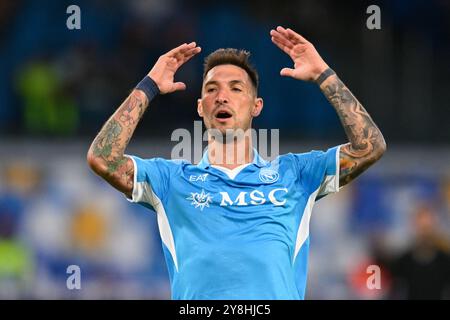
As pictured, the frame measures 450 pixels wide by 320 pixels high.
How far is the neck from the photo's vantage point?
6180 mm

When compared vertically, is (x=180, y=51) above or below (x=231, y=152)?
above

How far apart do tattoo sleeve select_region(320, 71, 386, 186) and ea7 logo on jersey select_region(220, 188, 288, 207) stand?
373 mm

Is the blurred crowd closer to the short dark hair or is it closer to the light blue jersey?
the short dark hair

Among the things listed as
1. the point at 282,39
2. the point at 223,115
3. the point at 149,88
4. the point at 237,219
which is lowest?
the point at 237,219

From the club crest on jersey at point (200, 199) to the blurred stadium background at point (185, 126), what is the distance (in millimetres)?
4896

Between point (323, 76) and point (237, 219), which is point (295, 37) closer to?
point (323, 76)

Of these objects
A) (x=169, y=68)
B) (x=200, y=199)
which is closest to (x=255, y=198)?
(x=200, y=199)

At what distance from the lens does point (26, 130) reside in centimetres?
1352

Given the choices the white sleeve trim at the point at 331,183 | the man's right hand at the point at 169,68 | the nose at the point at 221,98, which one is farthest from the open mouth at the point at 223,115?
the white sleeve trim at the point at 331,183

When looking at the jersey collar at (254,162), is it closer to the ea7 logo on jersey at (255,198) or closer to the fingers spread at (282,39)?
the ea7 logo on jersey at (255,198)

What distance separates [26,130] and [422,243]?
18.3 feet

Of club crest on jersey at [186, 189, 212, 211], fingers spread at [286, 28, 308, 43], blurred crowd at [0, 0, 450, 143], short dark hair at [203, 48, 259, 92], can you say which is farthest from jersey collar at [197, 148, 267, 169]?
blurred crowd at [0, 0, 450, 143]

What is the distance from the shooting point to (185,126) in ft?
43.9

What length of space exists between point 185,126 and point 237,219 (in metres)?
7.64
